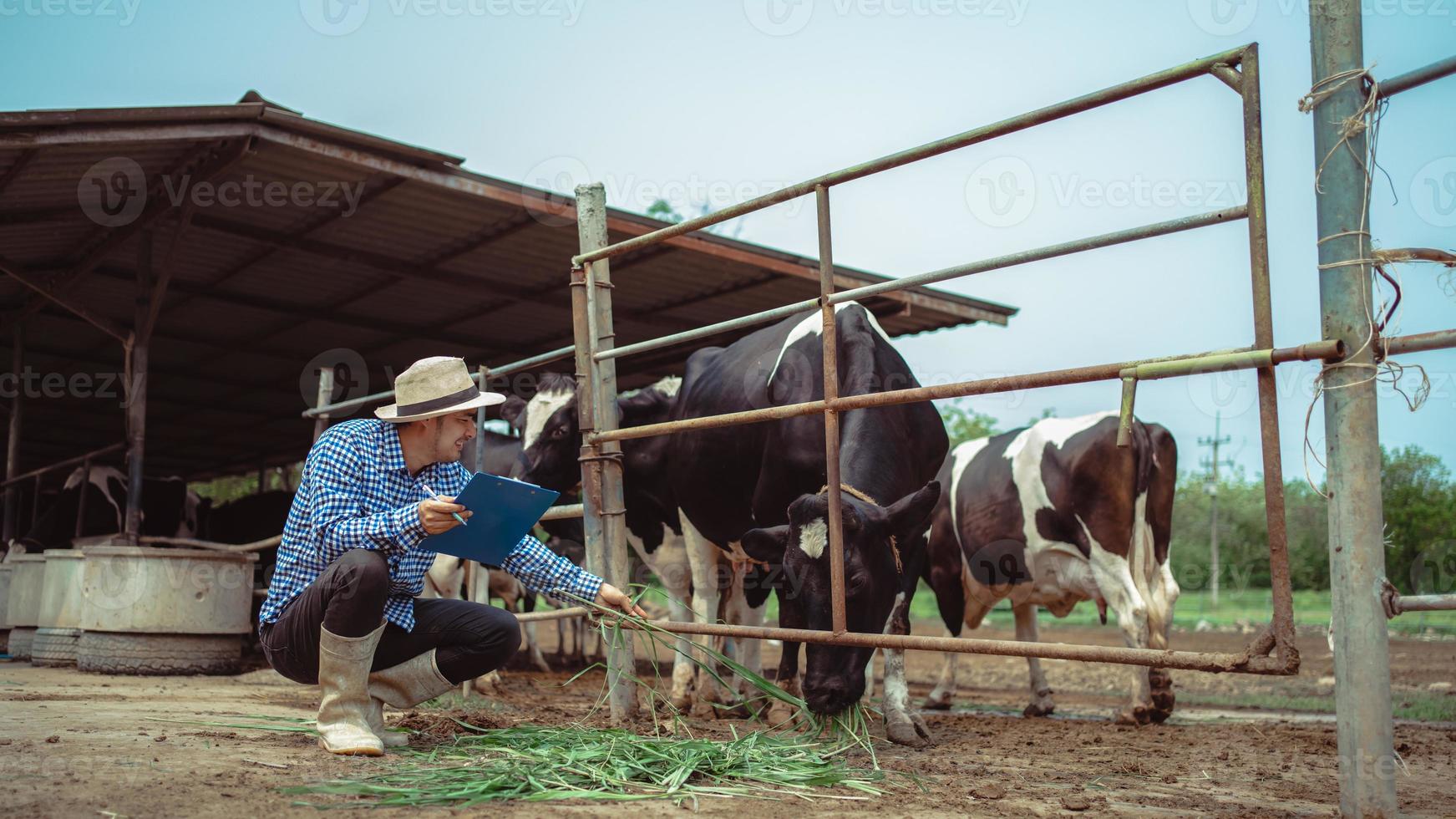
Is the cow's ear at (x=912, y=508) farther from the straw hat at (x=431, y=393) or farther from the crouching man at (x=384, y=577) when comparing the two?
the straw hat at (x=431, y=393)

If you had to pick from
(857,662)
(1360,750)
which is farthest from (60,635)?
(1360,750)

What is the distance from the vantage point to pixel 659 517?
730 centimetres

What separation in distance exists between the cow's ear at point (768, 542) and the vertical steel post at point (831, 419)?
2.50 feet

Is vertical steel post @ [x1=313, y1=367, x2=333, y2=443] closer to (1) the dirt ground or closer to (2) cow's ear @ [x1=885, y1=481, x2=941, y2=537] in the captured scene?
(1) the dirt ground

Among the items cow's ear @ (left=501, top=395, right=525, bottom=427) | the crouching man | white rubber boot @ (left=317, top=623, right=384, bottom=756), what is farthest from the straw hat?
cow's ear @ (left=501, top=395, right=525, bottom=427)

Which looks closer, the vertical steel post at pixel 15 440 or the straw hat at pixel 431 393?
the straw hat at pixel 431 393

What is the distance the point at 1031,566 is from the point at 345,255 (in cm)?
627

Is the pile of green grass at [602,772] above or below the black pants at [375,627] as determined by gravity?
below

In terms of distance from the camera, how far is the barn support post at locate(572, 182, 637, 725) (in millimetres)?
4863

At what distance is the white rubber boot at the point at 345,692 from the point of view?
11.5ft

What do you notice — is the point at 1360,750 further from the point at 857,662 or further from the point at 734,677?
the point at 734,677

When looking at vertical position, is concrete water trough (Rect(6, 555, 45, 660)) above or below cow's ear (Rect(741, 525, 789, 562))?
below

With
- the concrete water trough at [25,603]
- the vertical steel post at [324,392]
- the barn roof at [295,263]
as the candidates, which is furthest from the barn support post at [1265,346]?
the concrete water trough at [25,603]

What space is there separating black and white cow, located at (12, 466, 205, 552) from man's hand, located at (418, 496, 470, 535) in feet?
36.7
